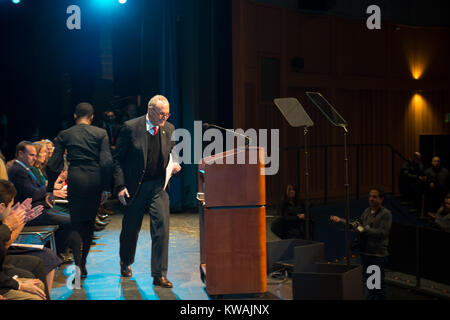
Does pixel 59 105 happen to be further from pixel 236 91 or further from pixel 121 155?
pixel 121 155

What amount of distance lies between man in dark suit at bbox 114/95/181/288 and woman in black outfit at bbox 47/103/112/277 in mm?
145

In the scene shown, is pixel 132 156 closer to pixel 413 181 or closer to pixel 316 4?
pixel 316 4

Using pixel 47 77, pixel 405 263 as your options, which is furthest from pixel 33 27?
pixel 405 263

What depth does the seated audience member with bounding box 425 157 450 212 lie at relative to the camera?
9273 mm

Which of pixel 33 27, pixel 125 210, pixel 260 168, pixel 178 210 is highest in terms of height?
pixel 33 27

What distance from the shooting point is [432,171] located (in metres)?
9.52

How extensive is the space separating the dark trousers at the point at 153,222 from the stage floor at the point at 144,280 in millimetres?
204

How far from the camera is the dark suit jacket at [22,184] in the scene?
4203 millimetres

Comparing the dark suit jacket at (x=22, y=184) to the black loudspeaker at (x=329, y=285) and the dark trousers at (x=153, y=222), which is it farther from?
the black loudspeaker at (x=329, y=285)

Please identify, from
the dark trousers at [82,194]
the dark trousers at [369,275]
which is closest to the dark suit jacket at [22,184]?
the dark trousers at [82,194]

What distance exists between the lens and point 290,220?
613 cm

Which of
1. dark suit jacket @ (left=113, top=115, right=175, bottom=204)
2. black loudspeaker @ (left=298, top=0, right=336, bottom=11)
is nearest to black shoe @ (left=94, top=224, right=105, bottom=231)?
dark suit jacket @ (left=113, top=115, right=175, bottom=204)

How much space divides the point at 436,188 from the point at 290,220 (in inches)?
171
